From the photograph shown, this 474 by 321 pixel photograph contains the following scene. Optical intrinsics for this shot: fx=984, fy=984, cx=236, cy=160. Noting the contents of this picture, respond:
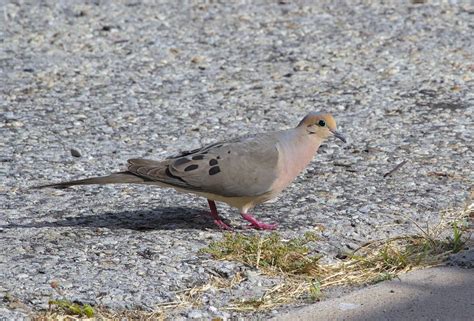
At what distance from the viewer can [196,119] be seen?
7.29m

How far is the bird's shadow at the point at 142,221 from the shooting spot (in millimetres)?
5340

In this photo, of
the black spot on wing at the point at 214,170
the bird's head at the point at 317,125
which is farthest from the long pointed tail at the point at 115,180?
the bird's head at the point at 317,125

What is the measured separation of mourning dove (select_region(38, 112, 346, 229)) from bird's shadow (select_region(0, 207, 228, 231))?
0.13 m

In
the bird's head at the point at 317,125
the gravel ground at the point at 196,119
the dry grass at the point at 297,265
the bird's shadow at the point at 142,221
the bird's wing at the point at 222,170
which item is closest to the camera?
the dry grass at the point at 297,265

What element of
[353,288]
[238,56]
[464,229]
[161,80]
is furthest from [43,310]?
[238,56]

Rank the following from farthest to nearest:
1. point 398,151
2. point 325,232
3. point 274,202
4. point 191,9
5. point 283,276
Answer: point 191,9 < point 398,151 < point 274,202 < point 325,232 < point 283,276

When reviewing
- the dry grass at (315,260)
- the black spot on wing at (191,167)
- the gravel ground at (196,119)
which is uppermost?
the black spot on wing at (191,167)

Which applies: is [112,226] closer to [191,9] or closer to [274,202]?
[274,202]

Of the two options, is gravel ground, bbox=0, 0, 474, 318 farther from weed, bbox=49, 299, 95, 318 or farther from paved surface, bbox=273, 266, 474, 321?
paved surface, bbox=273, 266, 474, 321

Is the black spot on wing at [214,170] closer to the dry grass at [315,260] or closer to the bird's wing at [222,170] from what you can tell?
the bird's wing at [222,170]

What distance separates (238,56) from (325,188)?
9.69 ft

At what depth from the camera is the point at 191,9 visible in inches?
389

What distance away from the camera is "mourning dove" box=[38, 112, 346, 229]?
524cm

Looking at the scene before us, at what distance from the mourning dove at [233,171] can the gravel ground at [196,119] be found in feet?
0.71
